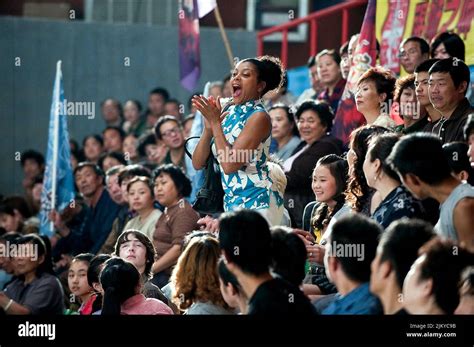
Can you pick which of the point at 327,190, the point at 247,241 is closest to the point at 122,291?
the point at 327,190

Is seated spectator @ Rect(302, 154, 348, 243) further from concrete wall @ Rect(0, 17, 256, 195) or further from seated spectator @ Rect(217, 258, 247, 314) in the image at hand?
concrete wall @ Rect(0, 17, 256, 195)

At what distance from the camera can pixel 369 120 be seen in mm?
8047

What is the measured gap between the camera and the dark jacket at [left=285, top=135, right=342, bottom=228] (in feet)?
28.5

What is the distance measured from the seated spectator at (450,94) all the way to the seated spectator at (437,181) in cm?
176

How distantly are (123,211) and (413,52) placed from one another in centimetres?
295

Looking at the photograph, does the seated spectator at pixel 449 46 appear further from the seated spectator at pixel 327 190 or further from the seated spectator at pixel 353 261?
the seated spectator at pixel 353 261

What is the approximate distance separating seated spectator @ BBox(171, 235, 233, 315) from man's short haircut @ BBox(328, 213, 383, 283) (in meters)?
1.01

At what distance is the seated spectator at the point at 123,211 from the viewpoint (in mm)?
10086

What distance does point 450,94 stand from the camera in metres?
7.58

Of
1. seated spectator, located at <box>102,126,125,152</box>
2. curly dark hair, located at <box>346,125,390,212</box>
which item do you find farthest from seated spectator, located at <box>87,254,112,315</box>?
seated spectator, located at <box>102,126,125,152</box>

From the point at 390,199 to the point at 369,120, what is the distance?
202 centimetres

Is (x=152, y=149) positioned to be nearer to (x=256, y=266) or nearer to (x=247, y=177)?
(x=247, y=177)

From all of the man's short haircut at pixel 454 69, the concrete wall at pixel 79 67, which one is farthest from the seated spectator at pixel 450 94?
the concrete wall at pixel 79 67

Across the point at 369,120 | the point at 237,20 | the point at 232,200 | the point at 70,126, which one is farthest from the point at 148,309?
the point at 237,20
